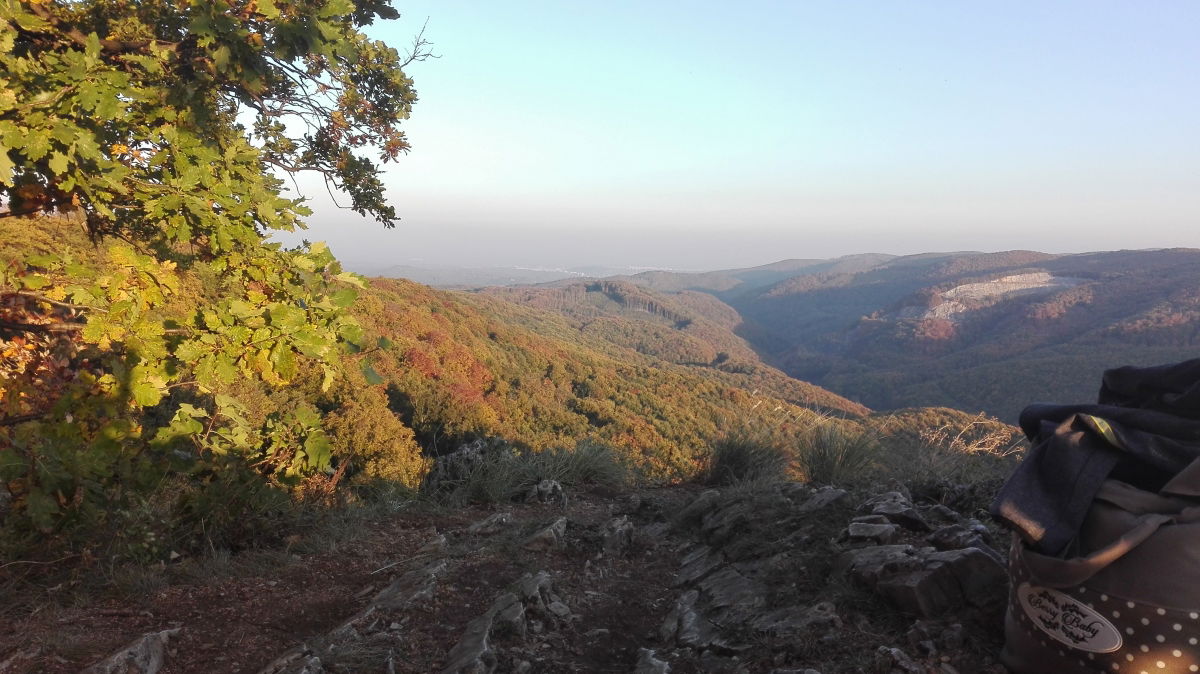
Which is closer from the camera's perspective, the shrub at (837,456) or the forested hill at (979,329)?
the shrub at (837,456)

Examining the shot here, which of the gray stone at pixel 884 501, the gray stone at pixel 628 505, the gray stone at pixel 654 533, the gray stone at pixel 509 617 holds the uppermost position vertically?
the gray stone at pixel 884 501

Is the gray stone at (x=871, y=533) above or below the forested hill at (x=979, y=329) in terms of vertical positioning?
above

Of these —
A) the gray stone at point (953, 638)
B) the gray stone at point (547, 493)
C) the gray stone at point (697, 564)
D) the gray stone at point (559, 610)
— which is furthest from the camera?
the gray stone at point (547, 493)

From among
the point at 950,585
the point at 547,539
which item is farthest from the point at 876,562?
the point at 547,539

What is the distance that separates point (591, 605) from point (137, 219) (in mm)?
4044

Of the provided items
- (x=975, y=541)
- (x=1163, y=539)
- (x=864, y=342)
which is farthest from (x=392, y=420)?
(x=864, y=342)

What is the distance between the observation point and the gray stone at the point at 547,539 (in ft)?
14.2

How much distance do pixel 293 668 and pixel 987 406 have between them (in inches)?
2610

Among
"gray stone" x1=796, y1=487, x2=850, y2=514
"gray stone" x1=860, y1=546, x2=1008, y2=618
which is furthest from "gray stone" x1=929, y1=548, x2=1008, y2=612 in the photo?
"gray stone" x1=796, y1=487, x2=850, y2=514

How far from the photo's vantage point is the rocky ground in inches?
96.3

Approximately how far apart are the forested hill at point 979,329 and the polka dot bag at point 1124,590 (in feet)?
192

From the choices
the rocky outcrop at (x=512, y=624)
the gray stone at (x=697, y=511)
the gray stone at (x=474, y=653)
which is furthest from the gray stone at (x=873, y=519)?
the gray stone at (x=474, y=653)

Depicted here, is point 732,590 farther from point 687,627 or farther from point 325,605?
point 325,605

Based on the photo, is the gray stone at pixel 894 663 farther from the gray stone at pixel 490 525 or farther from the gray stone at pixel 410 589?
the gray stone at pixel 490 525
